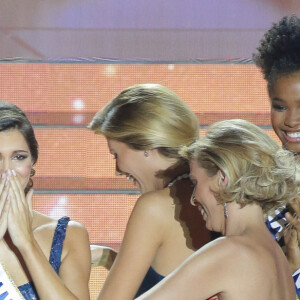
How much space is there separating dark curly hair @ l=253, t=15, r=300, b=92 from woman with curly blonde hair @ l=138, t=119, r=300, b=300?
2.16ft

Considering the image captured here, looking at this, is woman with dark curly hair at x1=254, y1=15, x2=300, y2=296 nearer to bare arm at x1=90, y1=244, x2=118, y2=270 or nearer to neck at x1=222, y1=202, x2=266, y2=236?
neck at x1=222, y1=202, x2=266, y2=236

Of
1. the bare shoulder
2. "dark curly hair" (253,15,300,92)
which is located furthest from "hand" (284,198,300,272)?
"dark curly hair" (253,15,300,92)

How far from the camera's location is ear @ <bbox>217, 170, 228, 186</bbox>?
Result: 1773mm

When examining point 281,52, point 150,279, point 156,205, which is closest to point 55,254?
point 150,279

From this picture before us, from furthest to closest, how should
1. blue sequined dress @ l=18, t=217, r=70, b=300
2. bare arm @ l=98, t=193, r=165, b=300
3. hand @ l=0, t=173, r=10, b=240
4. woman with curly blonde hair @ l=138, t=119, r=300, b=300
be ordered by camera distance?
blue sequined dress @ l=18, t=217, r=70, b=300, hand @ l=0, t=173, r=10, b=240, bare arm @ l=98, t=193, r=165, b=300, woman with curly blonde hair @ l=138, t=119, r=300, b=300

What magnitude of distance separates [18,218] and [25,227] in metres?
0.03

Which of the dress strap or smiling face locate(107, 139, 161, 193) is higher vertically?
smiling face locate(107, 139, 161, 193)

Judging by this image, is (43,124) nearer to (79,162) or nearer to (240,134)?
(79,162)

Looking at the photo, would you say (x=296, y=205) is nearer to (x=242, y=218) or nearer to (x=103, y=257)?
(x=242, y=218)

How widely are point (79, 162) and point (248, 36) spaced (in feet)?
2.96

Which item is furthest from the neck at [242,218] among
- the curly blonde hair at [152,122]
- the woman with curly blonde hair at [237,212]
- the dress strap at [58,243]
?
the dress strap at [58,243]

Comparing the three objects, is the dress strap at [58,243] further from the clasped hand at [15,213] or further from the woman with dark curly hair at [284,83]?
the woman with dark curly hair at [284,83]

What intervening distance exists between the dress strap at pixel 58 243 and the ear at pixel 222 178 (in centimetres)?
76

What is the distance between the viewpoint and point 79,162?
3254mm
